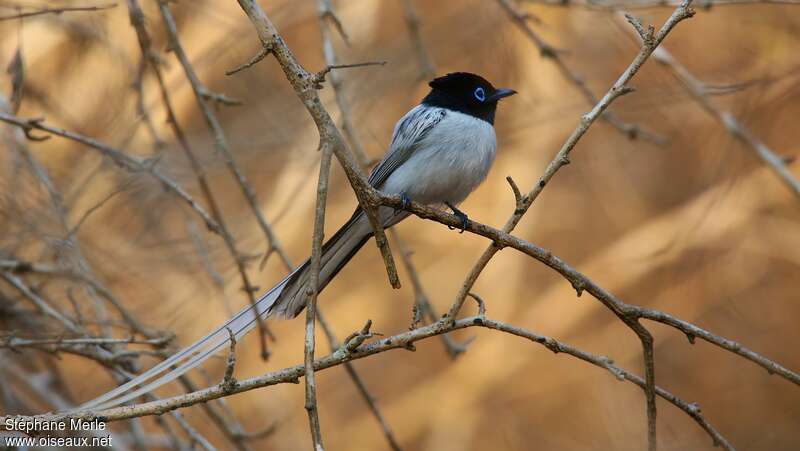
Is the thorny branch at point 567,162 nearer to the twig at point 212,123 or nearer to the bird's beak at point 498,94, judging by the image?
the twig at point 212,123

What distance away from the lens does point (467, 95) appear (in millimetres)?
3957

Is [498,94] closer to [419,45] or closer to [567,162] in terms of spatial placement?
[419,45]

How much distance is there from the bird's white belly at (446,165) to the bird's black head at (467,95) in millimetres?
145

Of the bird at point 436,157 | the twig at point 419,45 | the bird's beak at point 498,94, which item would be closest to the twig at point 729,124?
the bird's beak at point 498,94

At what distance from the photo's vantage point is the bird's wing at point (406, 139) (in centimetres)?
376

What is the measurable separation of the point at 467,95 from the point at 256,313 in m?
1.67

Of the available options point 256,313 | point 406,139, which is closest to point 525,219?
point 406,139

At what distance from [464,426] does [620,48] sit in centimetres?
268

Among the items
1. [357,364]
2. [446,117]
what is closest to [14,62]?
[446,117]

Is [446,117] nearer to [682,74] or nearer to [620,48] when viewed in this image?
[682,74]

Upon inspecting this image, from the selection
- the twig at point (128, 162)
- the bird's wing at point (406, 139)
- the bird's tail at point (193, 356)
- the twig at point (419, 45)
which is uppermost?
the twig at point (419, 45)

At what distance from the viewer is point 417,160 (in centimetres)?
370

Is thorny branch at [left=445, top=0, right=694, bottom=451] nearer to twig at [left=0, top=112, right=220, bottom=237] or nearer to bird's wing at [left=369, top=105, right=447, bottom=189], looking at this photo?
twig at [left=0, top=112, right=220, bottom=237]

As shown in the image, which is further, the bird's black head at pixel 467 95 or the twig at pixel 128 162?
the bird's black head at pixel 467 95
